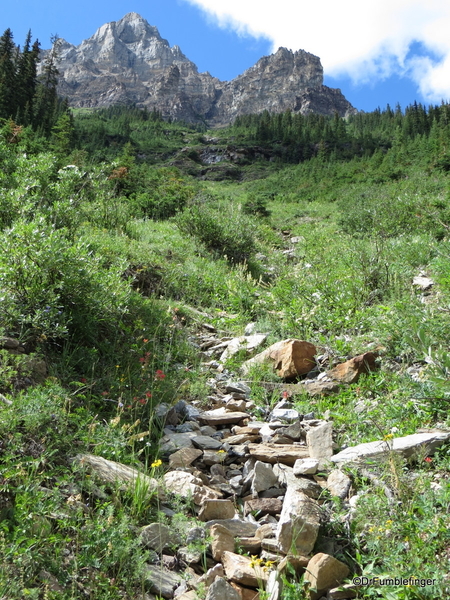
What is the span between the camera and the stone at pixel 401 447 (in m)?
2.79

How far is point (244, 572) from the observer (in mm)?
2178

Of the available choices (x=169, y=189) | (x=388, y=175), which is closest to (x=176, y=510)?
(x=169, y=189)

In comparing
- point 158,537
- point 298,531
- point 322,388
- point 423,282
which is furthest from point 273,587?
point 423,282

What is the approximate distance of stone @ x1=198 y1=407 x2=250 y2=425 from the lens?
4004 millimetres

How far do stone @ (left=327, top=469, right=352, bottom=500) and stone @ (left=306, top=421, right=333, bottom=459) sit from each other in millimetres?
303

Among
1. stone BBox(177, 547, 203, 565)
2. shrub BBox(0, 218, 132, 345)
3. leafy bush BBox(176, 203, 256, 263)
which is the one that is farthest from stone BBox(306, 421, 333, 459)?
leafy bush BBox(176, 203, 256, 263)

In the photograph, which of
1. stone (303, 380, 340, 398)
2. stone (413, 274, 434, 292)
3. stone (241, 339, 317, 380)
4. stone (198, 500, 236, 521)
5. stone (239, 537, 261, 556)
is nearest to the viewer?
stone (239, 537, 261, 556)

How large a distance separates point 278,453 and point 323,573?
1202 mm

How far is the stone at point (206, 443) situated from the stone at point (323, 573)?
141 cm

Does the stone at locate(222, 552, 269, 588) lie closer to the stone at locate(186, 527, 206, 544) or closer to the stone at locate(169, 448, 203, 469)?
the stone at locate(186, 527, 206, 544)

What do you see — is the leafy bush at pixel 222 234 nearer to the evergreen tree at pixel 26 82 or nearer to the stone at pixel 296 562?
the stone at pixel 296 562

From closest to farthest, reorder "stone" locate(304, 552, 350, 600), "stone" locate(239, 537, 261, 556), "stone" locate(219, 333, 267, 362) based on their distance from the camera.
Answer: "stone" locate(304, 552, 350, 600)
"stone" locate(239, 537, 261, 556)
"stone" locate(219, 333, 267, 362)

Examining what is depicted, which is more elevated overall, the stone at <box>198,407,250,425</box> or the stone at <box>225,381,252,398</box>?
the stone at <box>225,381,252,398</box>

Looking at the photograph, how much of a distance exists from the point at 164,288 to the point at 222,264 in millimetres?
2916
